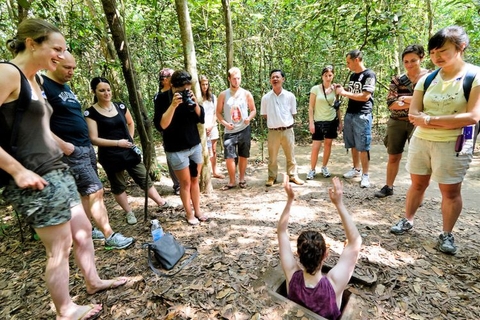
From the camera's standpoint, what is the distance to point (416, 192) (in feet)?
10.1

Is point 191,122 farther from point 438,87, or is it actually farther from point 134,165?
point 438,87

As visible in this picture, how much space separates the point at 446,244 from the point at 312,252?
1885mm

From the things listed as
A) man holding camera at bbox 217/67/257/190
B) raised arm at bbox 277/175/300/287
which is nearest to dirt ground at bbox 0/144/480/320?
raised arm at bbox 277/175/300/287

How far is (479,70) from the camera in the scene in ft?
7.95

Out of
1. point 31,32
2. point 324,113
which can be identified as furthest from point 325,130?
point 31,32

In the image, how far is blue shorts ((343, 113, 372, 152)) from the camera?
4535 millimetres

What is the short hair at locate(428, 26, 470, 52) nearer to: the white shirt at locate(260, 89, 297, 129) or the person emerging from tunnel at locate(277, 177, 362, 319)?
the person emerging from tunnel at locate(277, 177, 362, 319)

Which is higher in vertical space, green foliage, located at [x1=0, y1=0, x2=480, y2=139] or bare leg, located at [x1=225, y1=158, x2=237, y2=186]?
green foliage, located at [x1=0, y1=0, x2=480, y2=139]

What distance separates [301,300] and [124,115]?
120 inches

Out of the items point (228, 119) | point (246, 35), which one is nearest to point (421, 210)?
point (228, 119)

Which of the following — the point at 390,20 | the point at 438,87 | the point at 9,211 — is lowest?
the point at 9,211

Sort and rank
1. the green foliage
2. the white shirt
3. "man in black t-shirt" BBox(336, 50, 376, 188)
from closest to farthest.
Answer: "man in black t-shirt" BBox(336, 50, 376, 188), the white shirt, the green foliage

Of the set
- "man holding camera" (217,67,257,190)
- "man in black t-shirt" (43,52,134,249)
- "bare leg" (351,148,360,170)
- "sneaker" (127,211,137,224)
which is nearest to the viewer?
"man in black t-shirt" (43,52,134,249)

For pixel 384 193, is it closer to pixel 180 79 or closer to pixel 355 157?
pixel 355 157
